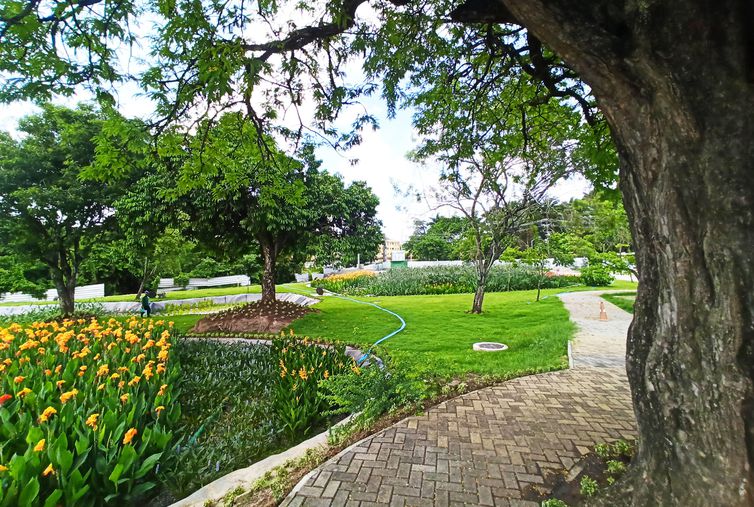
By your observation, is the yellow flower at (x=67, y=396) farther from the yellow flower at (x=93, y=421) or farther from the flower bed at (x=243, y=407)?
the flower bed at (x=243, y=407)

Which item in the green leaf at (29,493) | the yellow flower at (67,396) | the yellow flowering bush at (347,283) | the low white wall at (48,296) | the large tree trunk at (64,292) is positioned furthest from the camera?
the yellow flowering bush at (347,283)

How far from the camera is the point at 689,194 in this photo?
161cm

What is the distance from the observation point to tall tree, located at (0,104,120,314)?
10250 millimetres

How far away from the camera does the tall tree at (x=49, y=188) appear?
1025 centimetres

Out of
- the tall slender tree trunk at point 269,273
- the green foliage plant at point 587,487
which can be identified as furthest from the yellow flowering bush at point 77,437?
the tall slender tree trunk at point 269,273

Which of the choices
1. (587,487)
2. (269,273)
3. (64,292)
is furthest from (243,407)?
(64,292)

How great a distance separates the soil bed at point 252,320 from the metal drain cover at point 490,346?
5.45m

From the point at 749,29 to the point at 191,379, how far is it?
20.3 ft

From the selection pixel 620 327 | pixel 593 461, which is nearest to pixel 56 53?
pixel 593 461

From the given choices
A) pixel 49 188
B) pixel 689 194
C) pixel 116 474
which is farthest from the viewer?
pixel 49 188

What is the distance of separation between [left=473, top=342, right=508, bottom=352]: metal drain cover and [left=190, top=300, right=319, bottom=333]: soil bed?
545 centimetres

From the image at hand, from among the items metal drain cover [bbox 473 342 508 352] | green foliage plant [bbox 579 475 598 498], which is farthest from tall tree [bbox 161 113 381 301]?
green foliage plant [bbox 579 475 598 498]

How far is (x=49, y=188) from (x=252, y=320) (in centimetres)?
782

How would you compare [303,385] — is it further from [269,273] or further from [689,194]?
[269,273]
